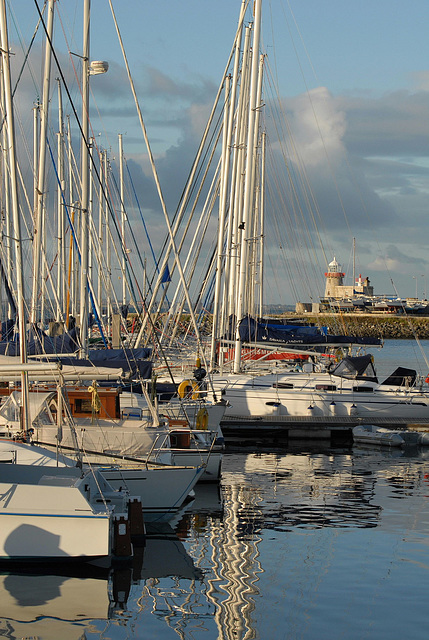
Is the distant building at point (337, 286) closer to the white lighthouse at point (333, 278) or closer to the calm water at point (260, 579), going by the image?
the white lighthouse at point (333, 278)

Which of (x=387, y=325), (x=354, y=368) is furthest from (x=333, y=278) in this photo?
(x=354, y=368)

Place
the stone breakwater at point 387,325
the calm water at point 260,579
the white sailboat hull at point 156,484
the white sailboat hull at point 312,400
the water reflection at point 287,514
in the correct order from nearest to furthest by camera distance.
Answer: the calm water at point 260,579 → the water reflection at point 287,514 → the white sailboat hull at point 156,484 → the white sailboat hull at point 312,400 → the stone breakwater at point 387,325

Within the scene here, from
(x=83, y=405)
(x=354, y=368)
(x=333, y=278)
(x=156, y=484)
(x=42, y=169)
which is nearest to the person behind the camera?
(x=156, y=484)

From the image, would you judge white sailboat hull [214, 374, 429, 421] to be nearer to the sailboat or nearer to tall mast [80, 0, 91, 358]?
the sailboat

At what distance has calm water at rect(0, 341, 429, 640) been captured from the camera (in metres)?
10.9

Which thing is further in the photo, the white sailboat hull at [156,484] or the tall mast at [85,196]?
the tall mast at [85,196]

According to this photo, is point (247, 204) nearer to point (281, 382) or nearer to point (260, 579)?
point (281, 382)

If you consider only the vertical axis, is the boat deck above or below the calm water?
below

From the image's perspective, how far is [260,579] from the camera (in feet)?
42.1

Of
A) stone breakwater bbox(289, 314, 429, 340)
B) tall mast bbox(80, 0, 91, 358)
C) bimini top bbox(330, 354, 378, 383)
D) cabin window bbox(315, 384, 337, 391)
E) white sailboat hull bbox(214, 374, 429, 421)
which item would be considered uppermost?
tall mast bbox(80, 0, 91, 358)

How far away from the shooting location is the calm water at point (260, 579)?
35.7 ft

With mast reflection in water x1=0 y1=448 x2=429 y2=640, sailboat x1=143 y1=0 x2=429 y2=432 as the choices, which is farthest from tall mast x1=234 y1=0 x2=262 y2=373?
mast reflection in water x1=0 y1=448 x2=429 y2=640

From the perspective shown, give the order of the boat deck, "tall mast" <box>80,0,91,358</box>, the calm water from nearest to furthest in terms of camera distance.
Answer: the calm water → "tall mast" <box>80,0,91,358</box> → the boat deck

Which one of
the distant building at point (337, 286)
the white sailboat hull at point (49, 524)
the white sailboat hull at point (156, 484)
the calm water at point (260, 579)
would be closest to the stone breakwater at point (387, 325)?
the distant building at point (337, 286)
